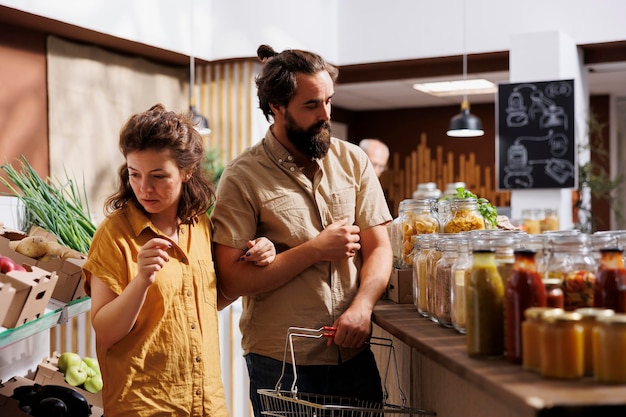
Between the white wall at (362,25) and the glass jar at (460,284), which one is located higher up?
the white wall at (362,25)

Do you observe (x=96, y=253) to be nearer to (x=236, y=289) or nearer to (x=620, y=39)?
(x=236, y=289)

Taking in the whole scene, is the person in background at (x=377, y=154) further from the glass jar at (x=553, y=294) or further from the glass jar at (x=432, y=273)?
the glass jar at (x=553, y=294)

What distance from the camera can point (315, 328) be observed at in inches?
94.3

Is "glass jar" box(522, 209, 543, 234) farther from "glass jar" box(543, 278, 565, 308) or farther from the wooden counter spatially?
"glass jar" box(543, 278, 565, 308)

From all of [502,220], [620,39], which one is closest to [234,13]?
[620,39]

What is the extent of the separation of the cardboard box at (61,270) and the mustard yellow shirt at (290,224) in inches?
17.4

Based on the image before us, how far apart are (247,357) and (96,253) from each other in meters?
0.67

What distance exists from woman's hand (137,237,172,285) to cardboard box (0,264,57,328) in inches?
10.7

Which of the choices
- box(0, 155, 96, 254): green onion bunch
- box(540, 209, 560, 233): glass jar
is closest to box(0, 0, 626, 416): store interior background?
box(540, 209, 560, 233): glass jar

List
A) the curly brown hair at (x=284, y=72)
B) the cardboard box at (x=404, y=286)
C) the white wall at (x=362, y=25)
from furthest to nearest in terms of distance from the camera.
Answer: the white wall at (x=362, y=25), the cardboard box at (x=404, y=286), the curly brown hair at (x=284, y=72)

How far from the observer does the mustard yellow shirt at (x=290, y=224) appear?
239cm

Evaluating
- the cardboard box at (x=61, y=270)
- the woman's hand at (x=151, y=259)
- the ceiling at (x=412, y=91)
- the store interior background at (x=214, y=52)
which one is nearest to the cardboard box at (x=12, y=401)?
the cardboard box at (x=61, y=270)

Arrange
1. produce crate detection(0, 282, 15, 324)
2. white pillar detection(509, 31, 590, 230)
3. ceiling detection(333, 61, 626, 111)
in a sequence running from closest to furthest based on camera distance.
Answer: produce crate detection(0, 282, 15, 324)
white pillar detection(509, 31, 590, 230)
ceiling detection(333, 61, 626, 111)

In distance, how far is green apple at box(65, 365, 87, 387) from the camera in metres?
2.79
